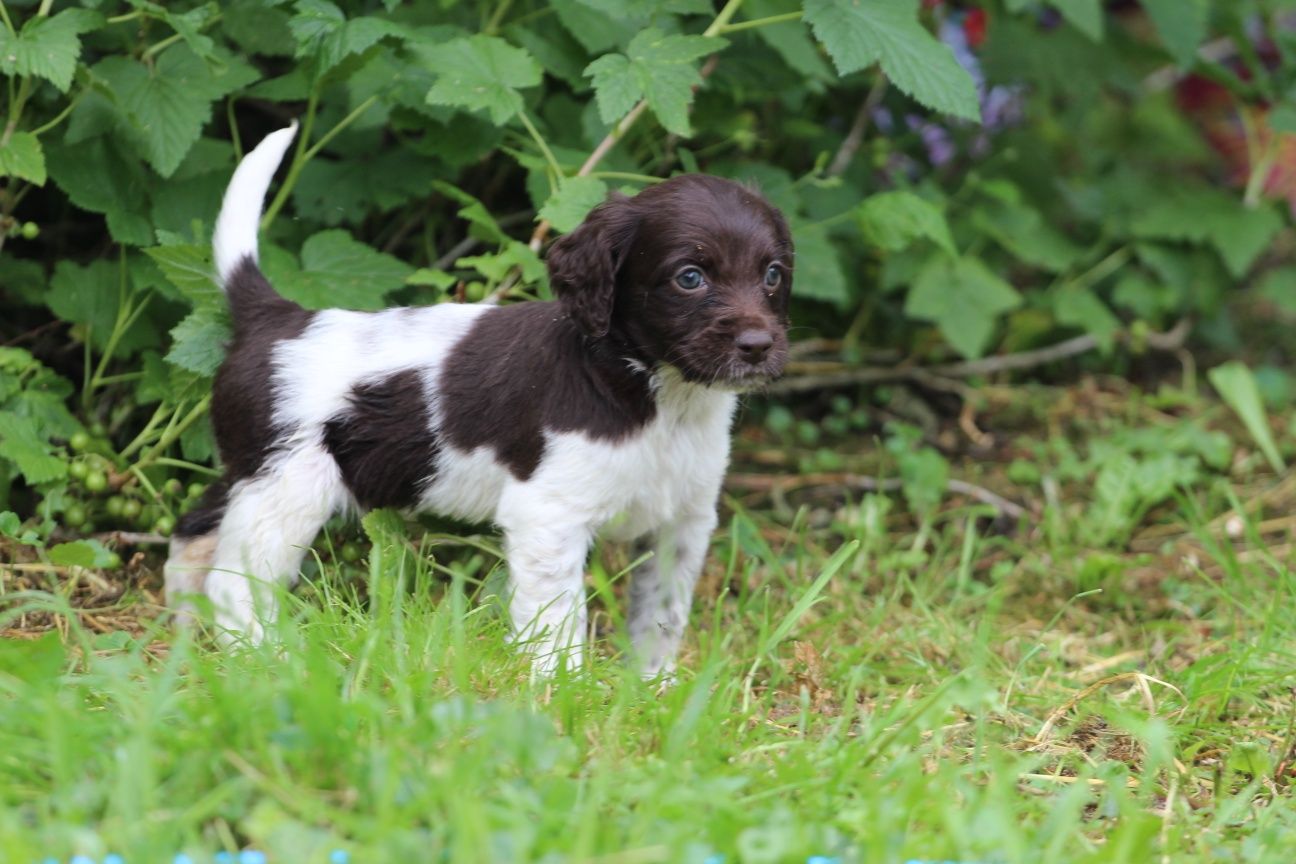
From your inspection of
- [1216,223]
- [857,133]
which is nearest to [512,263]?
[857,133]

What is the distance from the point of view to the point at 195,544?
3936 mm

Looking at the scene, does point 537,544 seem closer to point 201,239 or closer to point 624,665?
point 624,665

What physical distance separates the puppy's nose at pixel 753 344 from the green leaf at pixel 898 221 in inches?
53.3

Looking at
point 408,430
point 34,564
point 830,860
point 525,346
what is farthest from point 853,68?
point 34,564

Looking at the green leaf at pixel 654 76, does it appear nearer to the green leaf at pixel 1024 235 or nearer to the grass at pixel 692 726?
the grass at pixel 692 726

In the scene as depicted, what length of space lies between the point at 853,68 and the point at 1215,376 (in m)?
2.75

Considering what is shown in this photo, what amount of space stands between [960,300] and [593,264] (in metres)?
2.51

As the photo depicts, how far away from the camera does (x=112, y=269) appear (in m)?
4.58

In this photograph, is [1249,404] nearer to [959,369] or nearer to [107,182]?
[959,369]

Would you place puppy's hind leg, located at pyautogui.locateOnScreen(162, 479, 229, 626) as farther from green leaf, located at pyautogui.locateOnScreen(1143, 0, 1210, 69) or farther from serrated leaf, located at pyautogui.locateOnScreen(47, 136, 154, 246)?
green leaf, located at pyautogui.locateOnScreen(1143, 0, 1210, 69)

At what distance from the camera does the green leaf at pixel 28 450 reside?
3.98 m

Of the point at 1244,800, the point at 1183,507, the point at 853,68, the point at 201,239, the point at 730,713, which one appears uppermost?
the point at 853,68

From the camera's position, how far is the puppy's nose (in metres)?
3.43

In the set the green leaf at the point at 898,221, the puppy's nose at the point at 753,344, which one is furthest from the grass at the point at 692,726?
the green leaf at the point at 898,221
